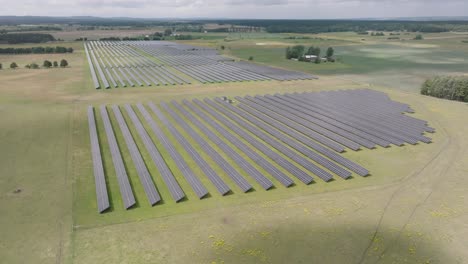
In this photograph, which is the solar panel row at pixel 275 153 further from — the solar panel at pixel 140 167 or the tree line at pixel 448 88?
the tree line at pixel 448 88

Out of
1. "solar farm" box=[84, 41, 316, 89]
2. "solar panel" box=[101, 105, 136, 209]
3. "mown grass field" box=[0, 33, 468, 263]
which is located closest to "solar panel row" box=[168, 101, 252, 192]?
"mown grass field" box=[0, 33, 468, 263]

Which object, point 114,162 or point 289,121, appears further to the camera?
point 289,121

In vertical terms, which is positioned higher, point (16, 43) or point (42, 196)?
point (16, 43)

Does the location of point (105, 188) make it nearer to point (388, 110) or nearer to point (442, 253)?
point (442, 253)

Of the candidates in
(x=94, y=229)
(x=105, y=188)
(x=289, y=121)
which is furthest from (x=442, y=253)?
(x=289, y=121)

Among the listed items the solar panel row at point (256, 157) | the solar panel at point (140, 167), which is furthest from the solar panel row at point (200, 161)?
the solar panel at point (140, 167)

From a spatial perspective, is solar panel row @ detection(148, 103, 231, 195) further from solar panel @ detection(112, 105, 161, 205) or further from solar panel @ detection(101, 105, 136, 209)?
solar panel @ detection(101, 105, 136, 209)

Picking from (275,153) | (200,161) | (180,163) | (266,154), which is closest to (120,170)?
(180,163)
